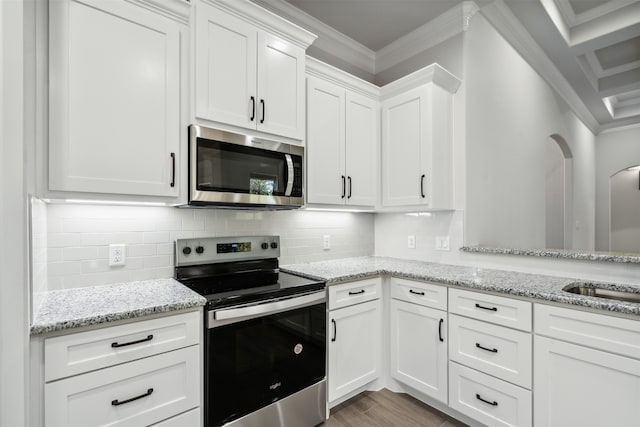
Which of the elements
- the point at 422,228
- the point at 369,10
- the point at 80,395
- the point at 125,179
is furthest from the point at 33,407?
the point at 369,10

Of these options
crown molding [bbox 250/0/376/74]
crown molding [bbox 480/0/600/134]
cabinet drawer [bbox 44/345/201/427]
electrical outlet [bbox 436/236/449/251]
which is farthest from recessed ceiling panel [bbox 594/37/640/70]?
cabinet drawer [bbox 44/345/201/427]

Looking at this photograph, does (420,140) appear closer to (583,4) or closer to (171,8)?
(171,8)

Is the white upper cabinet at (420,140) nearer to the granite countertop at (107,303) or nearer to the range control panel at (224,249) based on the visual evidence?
the range control panel at (224,249)

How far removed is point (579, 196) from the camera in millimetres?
5051

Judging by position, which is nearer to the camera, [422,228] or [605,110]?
[422,228]

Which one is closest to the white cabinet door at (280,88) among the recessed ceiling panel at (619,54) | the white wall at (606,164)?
the recessed ceiling panel at (619,54)

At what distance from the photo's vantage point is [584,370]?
1479mm

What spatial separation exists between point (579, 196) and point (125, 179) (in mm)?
6256

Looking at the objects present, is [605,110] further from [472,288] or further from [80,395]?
[80,395]

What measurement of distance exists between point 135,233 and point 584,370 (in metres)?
2.43

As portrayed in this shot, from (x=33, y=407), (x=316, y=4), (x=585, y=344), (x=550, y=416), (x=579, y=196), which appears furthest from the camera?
(x=579, y=196)

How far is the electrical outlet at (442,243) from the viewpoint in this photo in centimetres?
255

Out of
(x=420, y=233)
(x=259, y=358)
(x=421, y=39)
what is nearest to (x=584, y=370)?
(x=420, y=233)

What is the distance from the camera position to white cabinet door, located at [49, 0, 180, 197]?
1348mm
